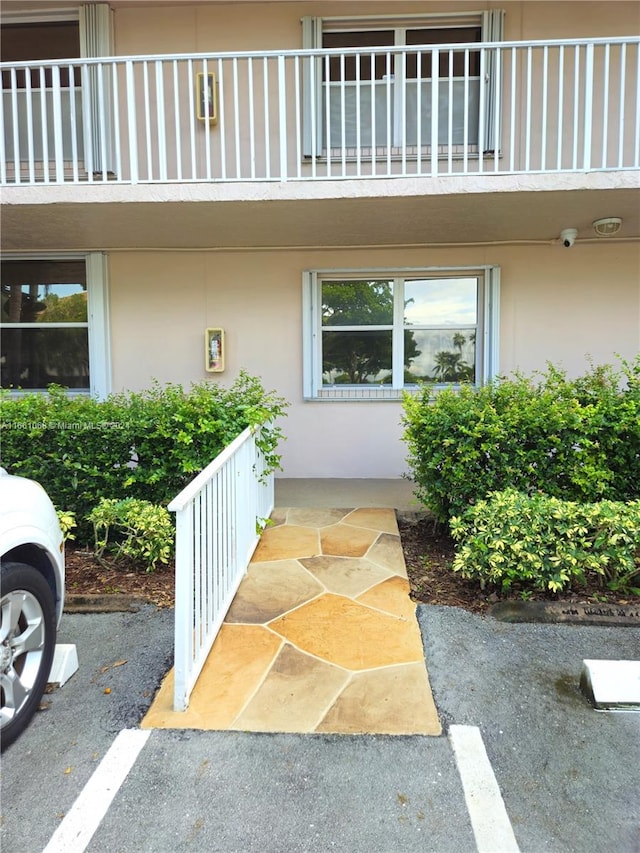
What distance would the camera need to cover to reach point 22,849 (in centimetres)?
164

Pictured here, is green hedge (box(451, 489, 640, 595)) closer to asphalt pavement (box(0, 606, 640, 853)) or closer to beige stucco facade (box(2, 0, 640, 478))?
asphalt pavement (box(0, 606, 640, 853))

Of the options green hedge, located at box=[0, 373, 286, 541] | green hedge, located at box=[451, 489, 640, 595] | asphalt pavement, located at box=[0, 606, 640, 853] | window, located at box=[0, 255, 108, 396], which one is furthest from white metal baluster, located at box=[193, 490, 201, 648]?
window, located at box=[0, 255, 108, 396]

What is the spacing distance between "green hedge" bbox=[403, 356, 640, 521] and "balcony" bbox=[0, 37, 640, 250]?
7.03ft

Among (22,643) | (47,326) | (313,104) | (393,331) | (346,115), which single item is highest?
(346,115)

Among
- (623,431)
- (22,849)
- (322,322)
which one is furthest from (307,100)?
(22,849)

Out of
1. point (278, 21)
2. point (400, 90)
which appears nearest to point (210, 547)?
point (400, 90)

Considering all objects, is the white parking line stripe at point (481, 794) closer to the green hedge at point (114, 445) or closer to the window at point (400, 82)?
the green hedge at point (114, 445)

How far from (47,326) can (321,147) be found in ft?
13.2

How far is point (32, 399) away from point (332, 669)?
11.2ft

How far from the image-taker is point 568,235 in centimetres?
539

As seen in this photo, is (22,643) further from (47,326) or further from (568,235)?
(568,235)

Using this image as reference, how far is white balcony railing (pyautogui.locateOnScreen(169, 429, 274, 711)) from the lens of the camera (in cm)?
220

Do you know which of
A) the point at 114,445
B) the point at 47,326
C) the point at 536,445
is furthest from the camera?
the point at 47,326

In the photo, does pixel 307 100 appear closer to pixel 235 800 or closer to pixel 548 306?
pixel 548 306
